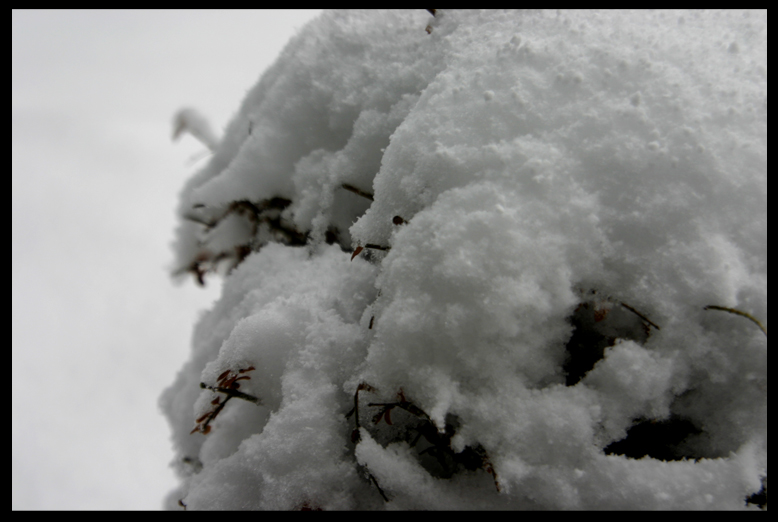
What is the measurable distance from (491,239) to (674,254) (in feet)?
0.72

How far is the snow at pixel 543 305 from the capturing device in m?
0.49

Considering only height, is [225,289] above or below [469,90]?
below

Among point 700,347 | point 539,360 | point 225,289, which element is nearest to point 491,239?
point 539,360

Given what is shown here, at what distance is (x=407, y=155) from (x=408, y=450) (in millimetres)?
377

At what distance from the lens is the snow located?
1.61 feet

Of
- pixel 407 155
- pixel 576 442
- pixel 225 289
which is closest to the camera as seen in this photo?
pixel 576 442

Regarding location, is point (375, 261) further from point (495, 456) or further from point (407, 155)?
point (495, 456)

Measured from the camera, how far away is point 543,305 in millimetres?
493

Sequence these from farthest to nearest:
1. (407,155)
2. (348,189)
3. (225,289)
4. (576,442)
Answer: (225,289)
(348,189)
(407,155)
(576,442)

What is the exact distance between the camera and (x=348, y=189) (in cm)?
77
